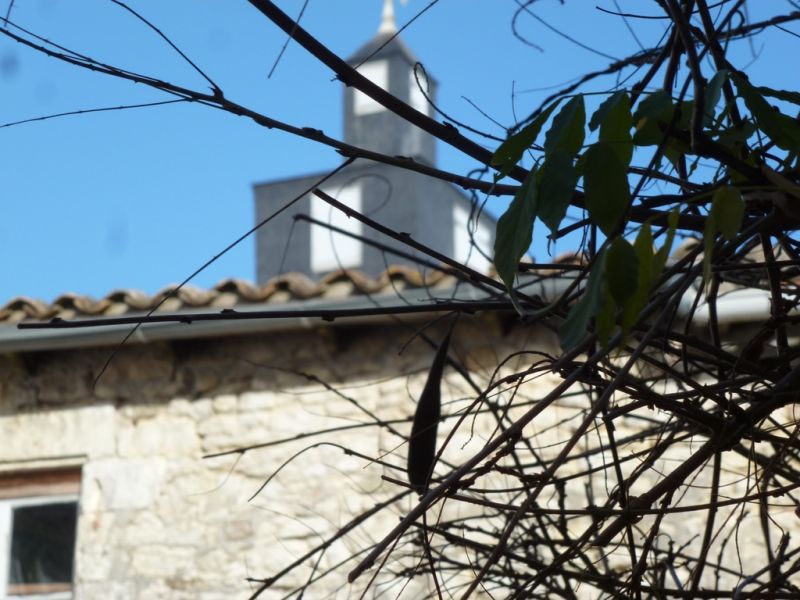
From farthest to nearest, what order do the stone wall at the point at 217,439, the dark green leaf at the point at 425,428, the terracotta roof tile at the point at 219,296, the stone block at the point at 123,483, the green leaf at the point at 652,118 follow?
the stone block at the point at 123,483 < the stone wall at the point at 217,439 < the terracotta roof tile at the point at 219,296 < the dark green leaf at the point at 425,428 < the green leaf at the point at 652,118

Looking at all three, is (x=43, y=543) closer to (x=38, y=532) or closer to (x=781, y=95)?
(x=38, y=532)

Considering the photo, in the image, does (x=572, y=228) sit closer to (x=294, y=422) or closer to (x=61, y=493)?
(x=294, y=422)

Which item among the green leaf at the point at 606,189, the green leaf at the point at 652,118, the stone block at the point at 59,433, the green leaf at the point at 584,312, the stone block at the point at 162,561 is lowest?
the green leaf at the point at 584,312

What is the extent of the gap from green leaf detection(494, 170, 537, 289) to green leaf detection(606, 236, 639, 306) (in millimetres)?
155

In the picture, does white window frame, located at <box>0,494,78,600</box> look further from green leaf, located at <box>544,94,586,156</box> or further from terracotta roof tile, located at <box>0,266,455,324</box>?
green leaf, located at <box>544,94,586,156</box>

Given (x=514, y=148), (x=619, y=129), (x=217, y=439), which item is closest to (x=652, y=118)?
(x=619, y=129)

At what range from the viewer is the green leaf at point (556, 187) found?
1.08m

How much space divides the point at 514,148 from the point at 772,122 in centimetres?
27

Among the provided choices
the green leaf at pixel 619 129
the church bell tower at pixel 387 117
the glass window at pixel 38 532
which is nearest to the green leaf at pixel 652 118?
the green leaf at pixel 619 129

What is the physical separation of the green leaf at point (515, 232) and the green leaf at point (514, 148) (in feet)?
0.27

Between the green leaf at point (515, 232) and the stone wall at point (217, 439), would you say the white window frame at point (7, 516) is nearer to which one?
the stone wall at point (217, 439)

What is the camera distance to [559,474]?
424cm

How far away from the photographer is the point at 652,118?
3.76 feet

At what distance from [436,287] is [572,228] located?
11.3 feet
